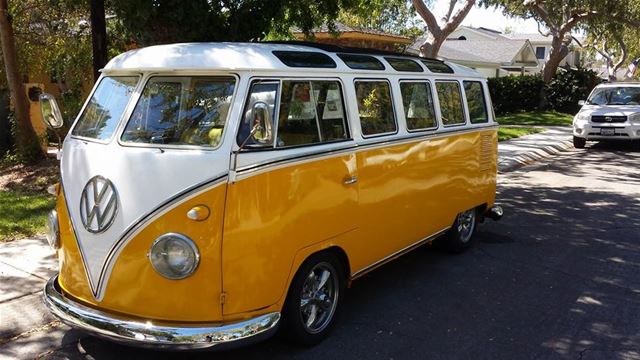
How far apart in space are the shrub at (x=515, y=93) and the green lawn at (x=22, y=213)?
75.8ft

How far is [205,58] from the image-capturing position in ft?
12.7

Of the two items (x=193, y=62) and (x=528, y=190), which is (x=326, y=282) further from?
(x=528, y=190)

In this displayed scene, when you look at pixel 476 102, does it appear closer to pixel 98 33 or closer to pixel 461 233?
pixel 461 233

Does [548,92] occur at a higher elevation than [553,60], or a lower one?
lower

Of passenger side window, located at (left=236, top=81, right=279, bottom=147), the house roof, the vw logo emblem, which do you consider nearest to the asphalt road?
the vw logo emblem

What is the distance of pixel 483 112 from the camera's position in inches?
270

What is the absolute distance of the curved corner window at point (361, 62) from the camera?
4637 mm

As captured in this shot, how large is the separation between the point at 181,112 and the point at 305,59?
0.98 metres

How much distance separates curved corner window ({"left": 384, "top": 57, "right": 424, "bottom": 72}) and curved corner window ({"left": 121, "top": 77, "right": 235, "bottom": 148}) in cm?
198

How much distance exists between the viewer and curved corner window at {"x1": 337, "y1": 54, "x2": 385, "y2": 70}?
4.64 m

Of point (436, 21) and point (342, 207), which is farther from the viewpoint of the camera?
point (436, 21)

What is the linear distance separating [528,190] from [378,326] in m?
6.76

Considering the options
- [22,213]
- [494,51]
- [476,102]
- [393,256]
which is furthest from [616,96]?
[494,51]

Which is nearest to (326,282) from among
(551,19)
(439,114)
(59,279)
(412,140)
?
(412,140)
